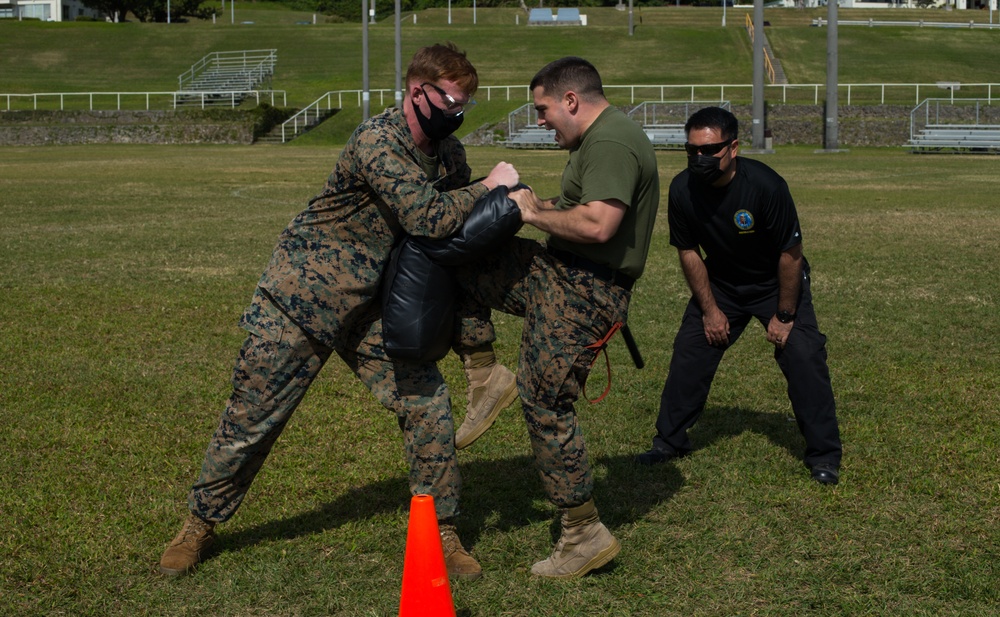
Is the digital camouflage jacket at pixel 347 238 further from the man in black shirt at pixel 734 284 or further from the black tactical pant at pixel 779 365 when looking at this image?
the black tactical pant at pixel 779 365

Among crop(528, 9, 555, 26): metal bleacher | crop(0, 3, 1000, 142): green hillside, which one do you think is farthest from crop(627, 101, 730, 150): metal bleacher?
crop(528, 9, 555, 26): metal bleacher

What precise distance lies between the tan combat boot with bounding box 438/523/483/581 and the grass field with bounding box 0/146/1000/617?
0.35ft

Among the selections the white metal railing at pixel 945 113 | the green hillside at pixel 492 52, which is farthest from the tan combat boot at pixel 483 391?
the green hillside at pixel 492 52

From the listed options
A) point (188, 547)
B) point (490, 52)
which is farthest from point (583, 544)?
point (490, 52)

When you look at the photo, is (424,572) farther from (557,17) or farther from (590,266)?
(557,17)

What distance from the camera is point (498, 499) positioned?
562 centimetres

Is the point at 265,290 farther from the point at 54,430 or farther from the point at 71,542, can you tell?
the point at 54,430

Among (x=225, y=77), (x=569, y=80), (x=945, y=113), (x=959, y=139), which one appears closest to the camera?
(x=569, y=80)

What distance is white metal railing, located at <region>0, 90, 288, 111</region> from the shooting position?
A: 54.8 meters

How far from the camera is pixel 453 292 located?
4613mm

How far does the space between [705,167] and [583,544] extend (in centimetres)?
208

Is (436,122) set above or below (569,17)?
below

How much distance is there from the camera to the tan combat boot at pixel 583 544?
4602 mm

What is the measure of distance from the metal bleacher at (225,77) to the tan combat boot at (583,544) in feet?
174
